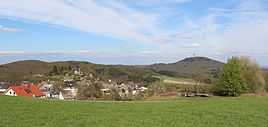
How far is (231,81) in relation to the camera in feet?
153

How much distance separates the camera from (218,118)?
1772 centimetres

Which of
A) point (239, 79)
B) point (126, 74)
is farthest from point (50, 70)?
point (239, 79)

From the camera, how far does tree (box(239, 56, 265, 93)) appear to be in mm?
53312

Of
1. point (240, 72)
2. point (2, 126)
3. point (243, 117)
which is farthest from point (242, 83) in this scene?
point (2, 126)

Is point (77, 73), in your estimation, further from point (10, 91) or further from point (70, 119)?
point (70, 119)

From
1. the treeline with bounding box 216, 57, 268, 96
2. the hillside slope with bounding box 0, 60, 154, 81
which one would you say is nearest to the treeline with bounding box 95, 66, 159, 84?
the hillside slope with bounding box 0, 60, 154, 81

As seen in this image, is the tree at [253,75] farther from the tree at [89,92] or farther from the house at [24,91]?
the house at [24,91]

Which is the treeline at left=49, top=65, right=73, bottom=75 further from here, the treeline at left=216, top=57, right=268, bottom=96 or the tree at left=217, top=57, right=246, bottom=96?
the tree at left=217, top=57, right=246, bottom=96

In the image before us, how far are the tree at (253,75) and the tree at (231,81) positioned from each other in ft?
17.0

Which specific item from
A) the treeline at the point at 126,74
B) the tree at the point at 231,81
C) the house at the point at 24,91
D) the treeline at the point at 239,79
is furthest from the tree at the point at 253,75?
the treeline at the point at 126,74

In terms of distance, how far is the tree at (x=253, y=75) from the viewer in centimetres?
5331

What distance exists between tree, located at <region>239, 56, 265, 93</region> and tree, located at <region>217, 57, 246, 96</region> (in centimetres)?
518

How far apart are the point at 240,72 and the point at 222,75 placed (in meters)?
2.71

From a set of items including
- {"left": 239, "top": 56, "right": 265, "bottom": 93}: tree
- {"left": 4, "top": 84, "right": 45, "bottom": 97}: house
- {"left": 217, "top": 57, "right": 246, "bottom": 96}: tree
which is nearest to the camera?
{"left": 217, "top": 57, "right": 246, "bottom": 96}: tree
